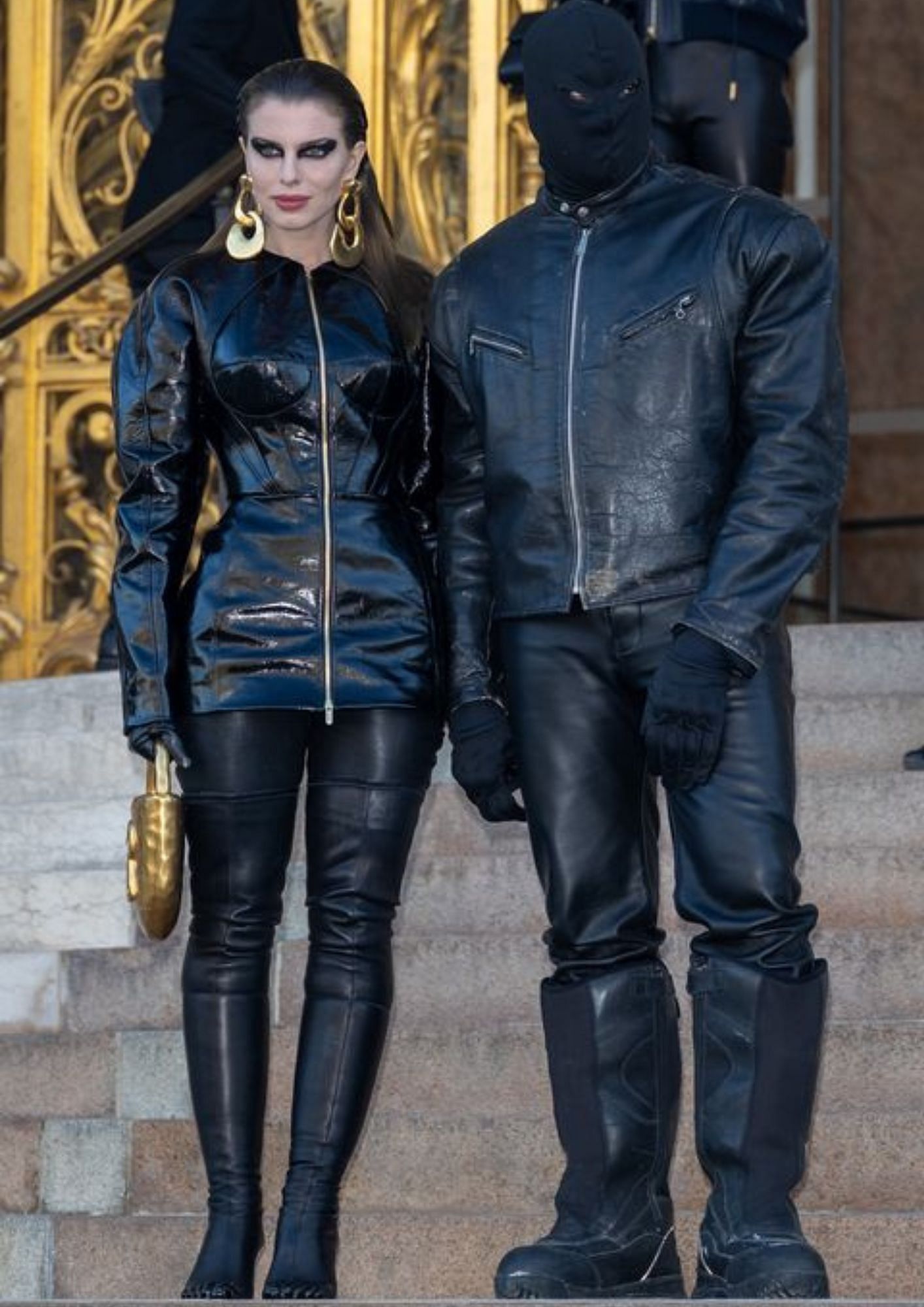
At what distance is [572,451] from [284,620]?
62 cm

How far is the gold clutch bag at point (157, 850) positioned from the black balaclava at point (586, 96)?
1.19 metres

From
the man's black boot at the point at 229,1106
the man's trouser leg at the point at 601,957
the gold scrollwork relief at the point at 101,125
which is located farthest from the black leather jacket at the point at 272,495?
the gold scrollwork relief at the point at 101,125

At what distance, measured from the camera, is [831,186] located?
1023 centimetres

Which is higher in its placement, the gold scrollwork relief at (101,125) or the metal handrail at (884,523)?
the gold scrollwork relief at (101,125)

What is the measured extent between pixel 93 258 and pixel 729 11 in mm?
1945

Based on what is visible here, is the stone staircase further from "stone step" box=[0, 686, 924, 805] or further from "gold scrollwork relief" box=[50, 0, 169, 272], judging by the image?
"gold scrollwork relief" box=[50, 0, 169, 272]

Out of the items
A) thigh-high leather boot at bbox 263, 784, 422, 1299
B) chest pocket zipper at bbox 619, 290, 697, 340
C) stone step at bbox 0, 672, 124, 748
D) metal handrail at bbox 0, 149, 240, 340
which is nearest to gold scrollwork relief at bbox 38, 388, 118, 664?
metal handrail at bbox 0, 149, 240, 340

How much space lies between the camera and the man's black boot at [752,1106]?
4918mm

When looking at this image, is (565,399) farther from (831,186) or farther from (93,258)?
(831,186)

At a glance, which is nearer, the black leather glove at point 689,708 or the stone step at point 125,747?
the black leather glove at point 689,708

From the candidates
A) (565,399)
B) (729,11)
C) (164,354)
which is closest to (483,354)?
(565,399)

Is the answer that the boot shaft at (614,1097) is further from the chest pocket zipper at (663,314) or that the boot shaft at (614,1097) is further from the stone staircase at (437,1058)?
the chest pocket zipper at (663,314)

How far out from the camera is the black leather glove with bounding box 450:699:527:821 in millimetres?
5215

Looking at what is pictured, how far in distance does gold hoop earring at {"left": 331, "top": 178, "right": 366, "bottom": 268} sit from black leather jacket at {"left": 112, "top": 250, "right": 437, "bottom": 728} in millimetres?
31
